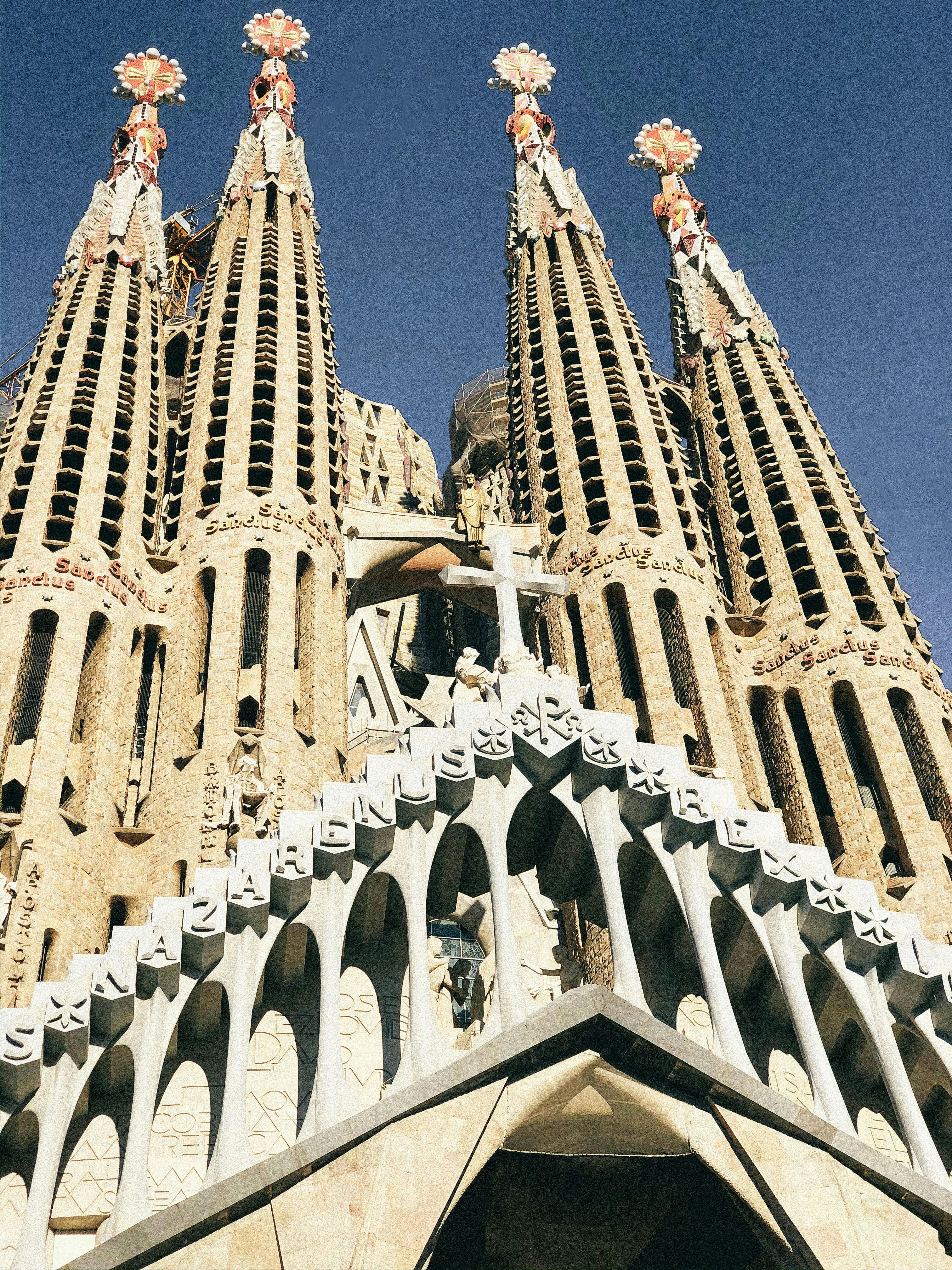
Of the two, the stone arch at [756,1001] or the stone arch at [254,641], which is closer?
the stone arch at [756,1001]

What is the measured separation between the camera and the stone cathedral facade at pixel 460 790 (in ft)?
41.4

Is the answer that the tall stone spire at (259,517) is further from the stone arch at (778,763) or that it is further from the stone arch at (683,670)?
the stone arch at (778,763)

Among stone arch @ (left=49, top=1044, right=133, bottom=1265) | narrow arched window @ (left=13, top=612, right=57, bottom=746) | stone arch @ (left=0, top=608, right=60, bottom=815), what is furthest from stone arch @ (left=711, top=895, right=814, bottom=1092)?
narrow arched window @ (left=13, top=612, right=57, bottom=746)

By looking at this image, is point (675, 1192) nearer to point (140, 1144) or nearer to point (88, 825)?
point (140, 1144)

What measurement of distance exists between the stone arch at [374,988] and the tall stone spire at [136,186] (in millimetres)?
21061

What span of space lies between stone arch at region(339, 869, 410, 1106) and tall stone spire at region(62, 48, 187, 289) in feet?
69.1

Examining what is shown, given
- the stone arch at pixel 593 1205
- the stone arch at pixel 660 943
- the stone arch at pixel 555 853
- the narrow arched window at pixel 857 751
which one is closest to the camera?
the stone arch at pixel 593 1205

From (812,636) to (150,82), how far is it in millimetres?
22278

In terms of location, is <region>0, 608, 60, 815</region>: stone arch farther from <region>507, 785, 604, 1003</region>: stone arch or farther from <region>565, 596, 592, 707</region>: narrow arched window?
<region>507, 785, 604, 1003</region>: stone arch

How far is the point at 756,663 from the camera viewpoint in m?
27.0

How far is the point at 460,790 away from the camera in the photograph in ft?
47.0

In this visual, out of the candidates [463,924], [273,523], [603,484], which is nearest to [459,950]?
[463,924]

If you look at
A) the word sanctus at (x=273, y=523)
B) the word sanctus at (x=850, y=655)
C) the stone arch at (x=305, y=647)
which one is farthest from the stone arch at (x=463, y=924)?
the word sanctus at (x=850, y=655)

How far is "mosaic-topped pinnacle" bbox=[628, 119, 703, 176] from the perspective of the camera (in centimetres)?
3956
